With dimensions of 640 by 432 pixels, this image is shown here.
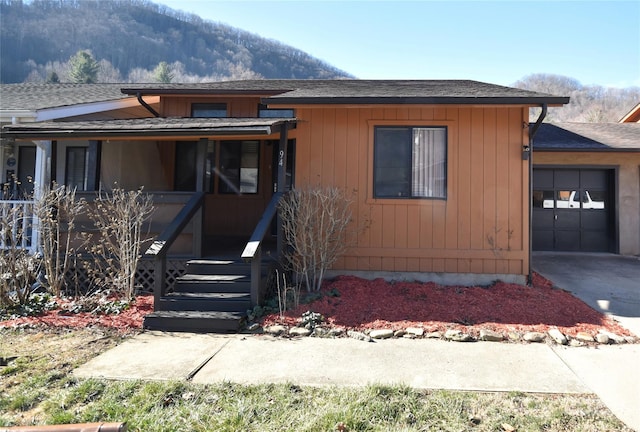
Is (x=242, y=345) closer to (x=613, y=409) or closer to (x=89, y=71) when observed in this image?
(x=613, y=409)

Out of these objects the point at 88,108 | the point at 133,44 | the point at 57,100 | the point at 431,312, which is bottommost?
the point at 431,312

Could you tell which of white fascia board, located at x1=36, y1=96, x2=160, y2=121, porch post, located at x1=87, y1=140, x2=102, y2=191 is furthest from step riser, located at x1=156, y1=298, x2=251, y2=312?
white fascia board, located at x1=36, y1=96, x2=160, y2=121

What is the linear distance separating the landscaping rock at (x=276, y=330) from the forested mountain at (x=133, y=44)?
58338 mm

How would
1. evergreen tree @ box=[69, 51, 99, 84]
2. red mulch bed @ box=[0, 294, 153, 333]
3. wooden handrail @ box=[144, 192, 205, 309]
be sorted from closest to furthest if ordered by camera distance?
red mulch bed @ box=[0, 294, 153, 333], wooden handrail @ box=[144, 192, 205, 309], evergreen tree @ box=[69, 51, 99, 84]

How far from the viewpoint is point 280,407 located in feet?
9.26

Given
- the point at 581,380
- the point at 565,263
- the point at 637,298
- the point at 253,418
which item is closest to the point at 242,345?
the point at 253,418

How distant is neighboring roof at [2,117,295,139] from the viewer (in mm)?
6016

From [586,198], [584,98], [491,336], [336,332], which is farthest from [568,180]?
[584,98]

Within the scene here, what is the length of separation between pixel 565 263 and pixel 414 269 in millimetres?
4569

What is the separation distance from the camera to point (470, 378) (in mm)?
3322

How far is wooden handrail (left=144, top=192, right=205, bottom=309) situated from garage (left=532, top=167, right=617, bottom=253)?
8.82 m

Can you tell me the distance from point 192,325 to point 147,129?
3447 millimetres

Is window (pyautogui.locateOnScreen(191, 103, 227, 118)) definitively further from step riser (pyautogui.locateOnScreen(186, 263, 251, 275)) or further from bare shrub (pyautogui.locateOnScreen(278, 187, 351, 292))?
step riser (pyautogui.locateOnScreen(186, 263, 251, 275))

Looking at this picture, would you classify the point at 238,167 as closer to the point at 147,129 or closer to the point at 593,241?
the point at 147,129
